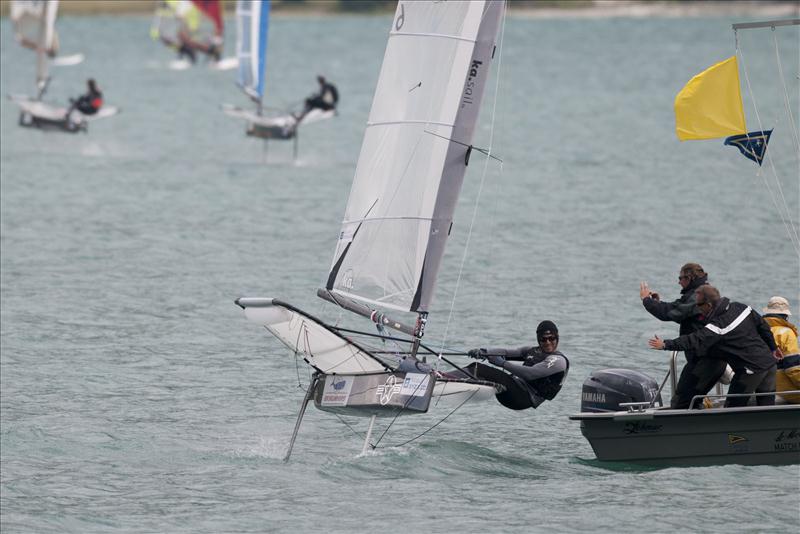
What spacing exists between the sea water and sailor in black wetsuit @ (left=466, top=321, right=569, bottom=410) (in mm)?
863

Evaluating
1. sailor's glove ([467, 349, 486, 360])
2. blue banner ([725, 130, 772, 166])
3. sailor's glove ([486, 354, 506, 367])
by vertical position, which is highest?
blue banner ([725, 130, 772, 166])

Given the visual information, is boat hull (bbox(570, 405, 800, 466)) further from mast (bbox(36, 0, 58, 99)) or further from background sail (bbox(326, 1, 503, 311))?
mast (bbox(36, 0, 58, 99))

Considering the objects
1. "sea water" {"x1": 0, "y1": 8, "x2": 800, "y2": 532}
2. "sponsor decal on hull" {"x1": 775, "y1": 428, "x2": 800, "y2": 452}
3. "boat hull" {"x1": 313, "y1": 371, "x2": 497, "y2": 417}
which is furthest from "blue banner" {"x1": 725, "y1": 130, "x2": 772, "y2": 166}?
"boat hull" {"x1": 313, "y1": 371, "x2": 497, "y2": 417}

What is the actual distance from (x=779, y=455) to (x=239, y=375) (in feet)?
26.7

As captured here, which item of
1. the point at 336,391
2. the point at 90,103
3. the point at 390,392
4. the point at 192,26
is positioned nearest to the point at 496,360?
the point at 390,392

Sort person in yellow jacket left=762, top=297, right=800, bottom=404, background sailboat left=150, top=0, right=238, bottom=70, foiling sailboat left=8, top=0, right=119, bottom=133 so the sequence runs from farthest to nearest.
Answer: background sailboat left=150, top=0, right=238, bottom=70, foiling sailboat left=8, top=0, right=119, bottom=133, person in yellow jacket left=762, top=297, right=800, bottom=404

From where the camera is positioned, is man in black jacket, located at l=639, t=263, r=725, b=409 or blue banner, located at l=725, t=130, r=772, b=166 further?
blue banner, located at l=725, t=130, r=772, b=166

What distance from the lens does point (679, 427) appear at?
16125 mm

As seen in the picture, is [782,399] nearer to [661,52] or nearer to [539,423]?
[539,423]

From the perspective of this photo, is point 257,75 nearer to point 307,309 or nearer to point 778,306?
point 307,309

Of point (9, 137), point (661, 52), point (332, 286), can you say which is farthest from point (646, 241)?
point (661, 52)

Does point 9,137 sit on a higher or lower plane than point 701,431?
lower

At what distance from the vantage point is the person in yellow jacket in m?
16.3

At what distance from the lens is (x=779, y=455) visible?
53.0 feet
